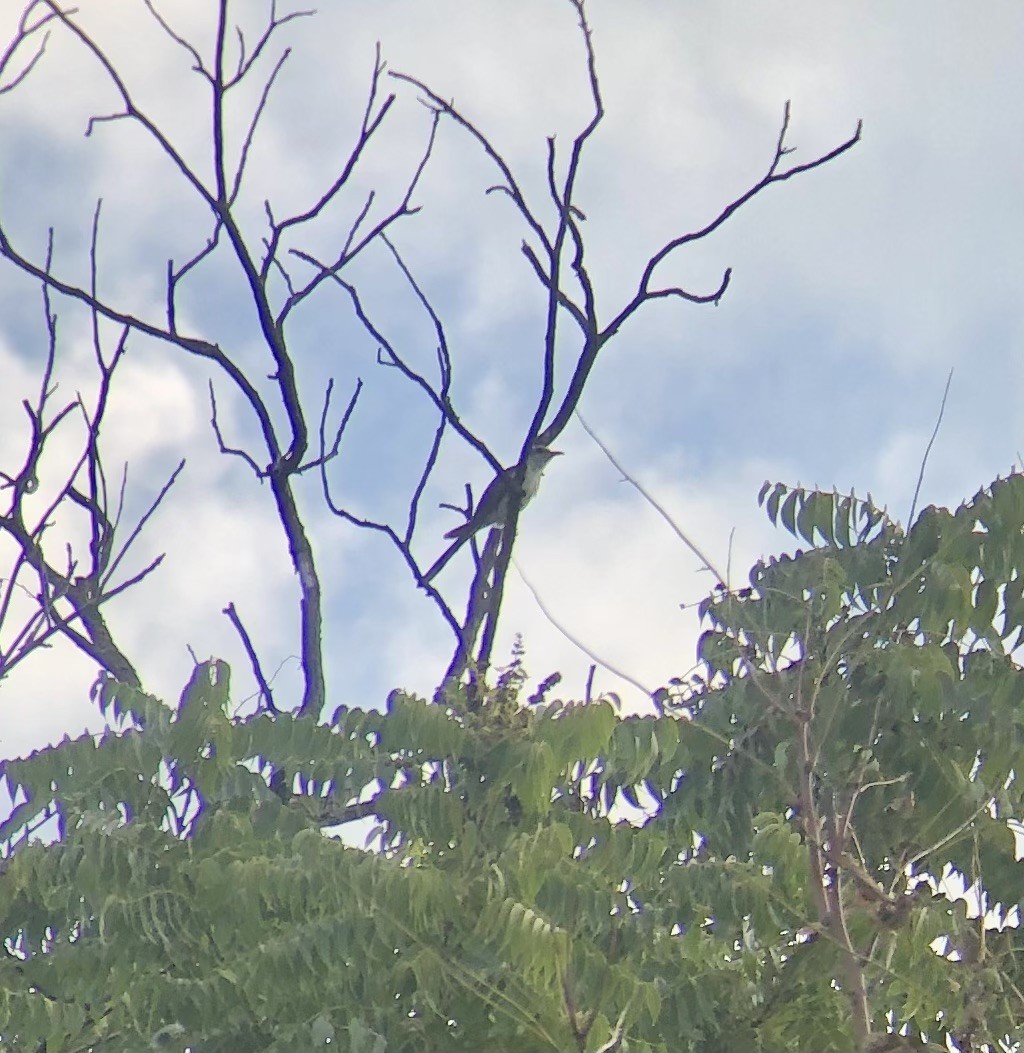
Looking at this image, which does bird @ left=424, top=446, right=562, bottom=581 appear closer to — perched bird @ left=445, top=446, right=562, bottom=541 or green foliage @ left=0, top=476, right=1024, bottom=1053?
perched bird @ left=445, top=446, right=562, bottom=541

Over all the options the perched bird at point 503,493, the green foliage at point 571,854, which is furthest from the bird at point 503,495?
the green foliage at point 571,854

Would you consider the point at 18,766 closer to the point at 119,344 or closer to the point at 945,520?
the point at 119,344

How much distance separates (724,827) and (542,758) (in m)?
0.74

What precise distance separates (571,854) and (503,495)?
2.82 m

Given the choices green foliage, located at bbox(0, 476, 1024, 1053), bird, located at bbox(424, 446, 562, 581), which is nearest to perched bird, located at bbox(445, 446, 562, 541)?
bird, located at bbox(424, 446, 562, 581)

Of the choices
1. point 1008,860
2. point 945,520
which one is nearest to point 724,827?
point 1008,860

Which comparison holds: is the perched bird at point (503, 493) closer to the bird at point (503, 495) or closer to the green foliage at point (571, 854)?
the bird at point (503, 495)

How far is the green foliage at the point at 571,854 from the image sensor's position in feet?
12.1

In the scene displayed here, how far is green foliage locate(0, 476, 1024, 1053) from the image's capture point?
3.68m

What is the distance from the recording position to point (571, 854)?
13.4 ft

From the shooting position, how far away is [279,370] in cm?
675

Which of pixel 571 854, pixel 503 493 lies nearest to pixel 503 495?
pixel 503 493

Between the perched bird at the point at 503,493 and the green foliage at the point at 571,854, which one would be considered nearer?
the green foliage at the point at 571,854

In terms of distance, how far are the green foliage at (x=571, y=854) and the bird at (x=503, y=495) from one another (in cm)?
200
